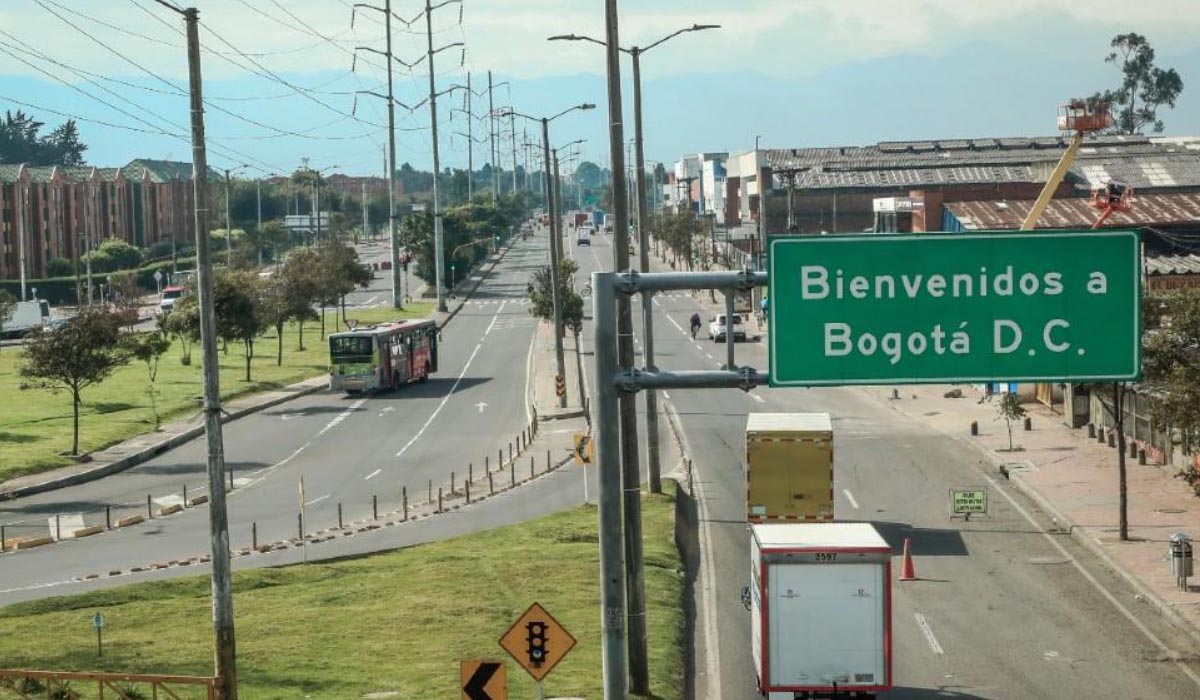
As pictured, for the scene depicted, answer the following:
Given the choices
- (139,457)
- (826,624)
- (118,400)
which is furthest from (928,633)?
(118,400)

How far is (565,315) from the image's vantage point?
88.5m

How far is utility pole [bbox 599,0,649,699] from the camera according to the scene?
1895 cm

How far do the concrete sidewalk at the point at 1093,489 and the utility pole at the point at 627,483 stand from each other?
1123 cm

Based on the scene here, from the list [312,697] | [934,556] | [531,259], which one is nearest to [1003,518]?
[934,556]

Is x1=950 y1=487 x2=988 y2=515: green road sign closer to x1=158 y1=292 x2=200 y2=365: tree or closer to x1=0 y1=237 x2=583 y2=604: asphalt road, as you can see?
x1=0 y1=237 x2=583 y2=604: asphalt road

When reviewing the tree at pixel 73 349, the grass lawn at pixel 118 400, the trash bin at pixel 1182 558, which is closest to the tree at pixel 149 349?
the grass lawn at pixel 118 400

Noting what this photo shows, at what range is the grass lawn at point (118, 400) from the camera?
5797 centimetres

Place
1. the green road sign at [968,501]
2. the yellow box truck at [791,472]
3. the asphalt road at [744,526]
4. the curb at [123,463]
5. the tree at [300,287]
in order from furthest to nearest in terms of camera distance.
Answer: the tree at [300,287]
the curb at [123,463]
the green road sign at [968,501]
the yellow box truck at [791,472]
the asphalt road at [744,526]

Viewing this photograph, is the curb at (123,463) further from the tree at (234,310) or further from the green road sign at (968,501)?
the green road sign at (968,501)

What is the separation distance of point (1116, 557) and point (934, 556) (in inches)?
150

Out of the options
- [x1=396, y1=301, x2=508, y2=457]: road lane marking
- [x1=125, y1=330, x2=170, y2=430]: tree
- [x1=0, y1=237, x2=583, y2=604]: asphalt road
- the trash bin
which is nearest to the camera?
the trash bin

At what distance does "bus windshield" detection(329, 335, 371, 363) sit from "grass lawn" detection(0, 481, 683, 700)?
34691mm

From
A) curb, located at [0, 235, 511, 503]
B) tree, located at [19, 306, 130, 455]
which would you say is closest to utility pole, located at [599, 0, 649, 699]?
curb, located at [0, 235, 511, 503]

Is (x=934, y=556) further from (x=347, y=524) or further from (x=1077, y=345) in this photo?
(x=1077, y=345)
